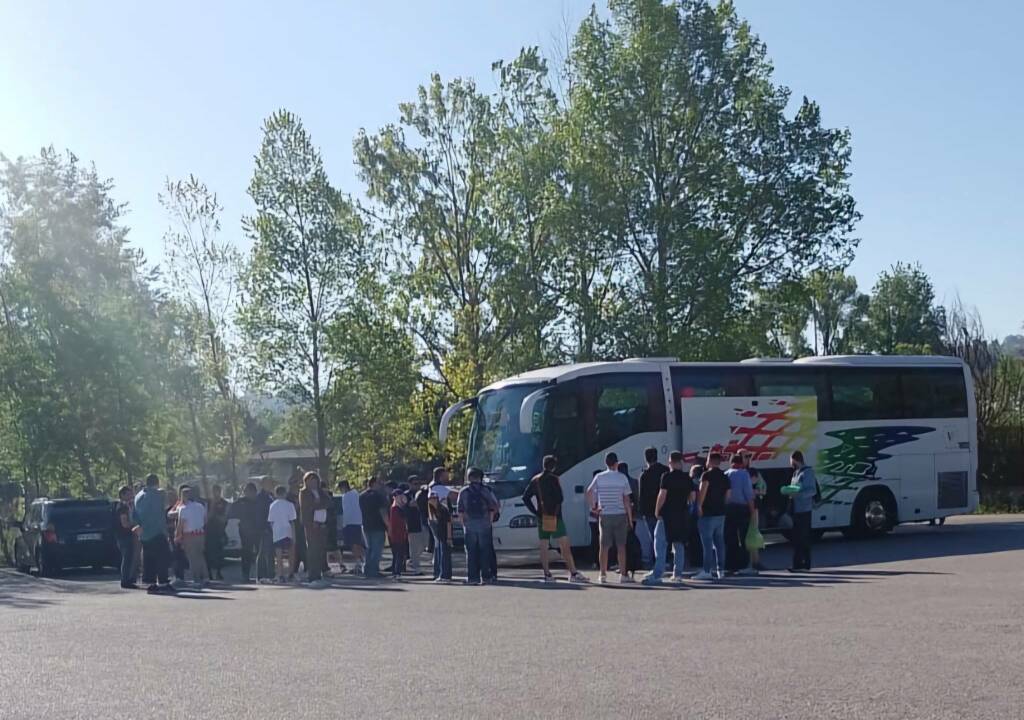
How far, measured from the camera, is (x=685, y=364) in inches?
1009

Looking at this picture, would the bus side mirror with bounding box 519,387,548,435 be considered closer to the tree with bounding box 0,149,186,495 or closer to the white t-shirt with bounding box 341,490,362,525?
the white t-shirt with bounding box 341,490,362,525

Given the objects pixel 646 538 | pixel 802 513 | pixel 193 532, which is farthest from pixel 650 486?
pixel 193 532

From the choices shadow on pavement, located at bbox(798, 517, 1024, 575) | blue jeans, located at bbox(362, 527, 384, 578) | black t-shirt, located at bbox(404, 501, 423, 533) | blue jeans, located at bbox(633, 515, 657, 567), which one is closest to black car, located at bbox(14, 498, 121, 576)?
blue jeans, located at bbox(362, 527, 384, 578)

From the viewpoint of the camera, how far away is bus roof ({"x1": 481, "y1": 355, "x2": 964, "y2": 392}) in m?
24.8

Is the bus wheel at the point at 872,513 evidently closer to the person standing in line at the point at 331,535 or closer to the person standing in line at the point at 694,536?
the person standing in line at the point at 694,536

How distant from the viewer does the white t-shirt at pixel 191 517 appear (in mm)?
22031

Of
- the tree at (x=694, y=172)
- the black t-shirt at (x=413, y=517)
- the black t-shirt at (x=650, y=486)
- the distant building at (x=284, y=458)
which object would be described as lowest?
the black t-shirt at (x=413, y=517)

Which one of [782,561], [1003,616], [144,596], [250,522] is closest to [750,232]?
[782,561]

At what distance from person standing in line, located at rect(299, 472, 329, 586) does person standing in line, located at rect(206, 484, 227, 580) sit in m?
2.50

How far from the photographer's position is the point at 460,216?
1670 inches

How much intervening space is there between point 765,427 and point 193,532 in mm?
11035

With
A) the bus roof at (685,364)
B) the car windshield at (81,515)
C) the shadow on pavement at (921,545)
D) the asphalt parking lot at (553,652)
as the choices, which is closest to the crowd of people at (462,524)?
the asphalt parking lot at (553,652)

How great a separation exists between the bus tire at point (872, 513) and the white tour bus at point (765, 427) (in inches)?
0.8

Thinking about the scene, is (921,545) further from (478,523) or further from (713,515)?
(478,523)
